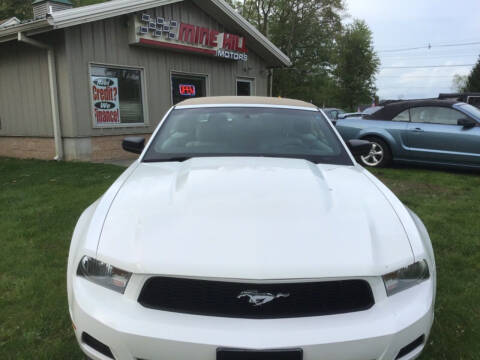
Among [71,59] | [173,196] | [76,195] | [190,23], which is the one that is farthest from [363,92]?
[173,196]

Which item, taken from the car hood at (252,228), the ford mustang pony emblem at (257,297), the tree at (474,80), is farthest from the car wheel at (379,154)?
the tree at (474,80)

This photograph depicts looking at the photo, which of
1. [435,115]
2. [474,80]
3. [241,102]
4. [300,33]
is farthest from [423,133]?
[474,80]

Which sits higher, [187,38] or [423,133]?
[187,38]

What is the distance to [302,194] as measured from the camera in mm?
2006

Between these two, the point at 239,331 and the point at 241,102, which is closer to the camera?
the point at 239,331

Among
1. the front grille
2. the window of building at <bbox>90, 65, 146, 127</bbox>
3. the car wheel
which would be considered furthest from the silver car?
the front grille

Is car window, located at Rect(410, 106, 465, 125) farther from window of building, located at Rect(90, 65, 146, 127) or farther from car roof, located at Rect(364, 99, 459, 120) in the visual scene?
window of building, located at Rect(90, 65, 146, 127)

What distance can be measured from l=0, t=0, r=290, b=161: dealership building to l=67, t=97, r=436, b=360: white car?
302 inches

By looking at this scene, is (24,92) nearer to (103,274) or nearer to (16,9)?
(103,274)

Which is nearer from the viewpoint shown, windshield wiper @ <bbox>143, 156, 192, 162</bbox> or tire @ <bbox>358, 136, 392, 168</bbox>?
windshield wiper @ <bbox>143, 156, 192, 162</bbox>

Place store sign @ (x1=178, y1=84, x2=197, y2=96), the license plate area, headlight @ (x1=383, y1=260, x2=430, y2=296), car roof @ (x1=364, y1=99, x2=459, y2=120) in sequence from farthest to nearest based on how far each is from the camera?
store sign @ (x1=178, y1=84, x2=197, y2=96) → car roof @ (x1=364, y1=99, x2=459, y2=120) → headlight @ (x1=383, y1=260, x2=430, y2=296) → the license plate area

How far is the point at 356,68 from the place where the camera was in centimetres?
4056

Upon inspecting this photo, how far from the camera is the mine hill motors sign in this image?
9.77m

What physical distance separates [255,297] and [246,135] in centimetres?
166
